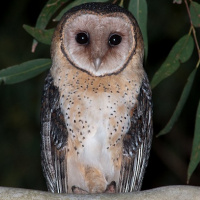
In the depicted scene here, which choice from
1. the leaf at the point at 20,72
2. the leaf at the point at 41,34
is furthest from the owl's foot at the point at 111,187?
the leaf at the point at 41,34

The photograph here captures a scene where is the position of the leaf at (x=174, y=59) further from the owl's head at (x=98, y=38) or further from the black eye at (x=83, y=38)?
the black eye at (x=83, y=38)

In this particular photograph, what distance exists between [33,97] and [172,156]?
1715 mm

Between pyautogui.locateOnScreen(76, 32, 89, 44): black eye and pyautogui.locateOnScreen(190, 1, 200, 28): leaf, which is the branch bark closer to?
pyautogui.locateOnScreen(76, 32, 89, 44): black eye

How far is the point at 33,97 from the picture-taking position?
6328 millimetres

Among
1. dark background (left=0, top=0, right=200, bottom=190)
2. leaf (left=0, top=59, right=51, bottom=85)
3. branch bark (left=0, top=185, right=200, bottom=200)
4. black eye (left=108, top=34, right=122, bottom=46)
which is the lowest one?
dark background (left=0, top=0, right=200, bottom=190)

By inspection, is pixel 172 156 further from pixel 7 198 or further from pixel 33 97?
pixel 7 198

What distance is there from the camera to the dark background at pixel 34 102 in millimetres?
6293

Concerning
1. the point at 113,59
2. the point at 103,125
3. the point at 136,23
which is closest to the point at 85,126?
the point at 103,125

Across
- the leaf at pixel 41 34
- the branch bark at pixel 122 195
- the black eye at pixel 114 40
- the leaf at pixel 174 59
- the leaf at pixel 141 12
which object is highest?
the leaf at pixel 141 12

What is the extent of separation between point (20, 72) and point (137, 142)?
83cm

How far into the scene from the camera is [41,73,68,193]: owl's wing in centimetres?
359

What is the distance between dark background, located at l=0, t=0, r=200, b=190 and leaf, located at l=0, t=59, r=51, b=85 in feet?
7.37

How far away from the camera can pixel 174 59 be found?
3848 mm

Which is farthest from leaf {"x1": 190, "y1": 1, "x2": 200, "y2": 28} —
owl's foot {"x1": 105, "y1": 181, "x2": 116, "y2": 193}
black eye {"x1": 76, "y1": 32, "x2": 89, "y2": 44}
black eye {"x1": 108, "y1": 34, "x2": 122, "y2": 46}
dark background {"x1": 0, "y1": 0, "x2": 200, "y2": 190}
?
dark background {"x1": 0, "y1": 0, "x2": 200, "y2": 190}
